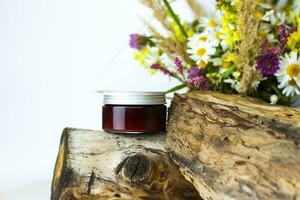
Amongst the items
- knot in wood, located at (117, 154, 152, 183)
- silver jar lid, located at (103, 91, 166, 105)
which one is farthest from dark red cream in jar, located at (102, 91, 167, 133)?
knot in wood, located at (117, 154, 152, 183)

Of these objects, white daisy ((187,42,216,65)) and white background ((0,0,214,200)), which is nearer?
white daisy ((187,42,216,65))

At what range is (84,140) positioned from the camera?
2.45 ft

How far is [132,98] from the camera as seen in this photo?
0.77 m

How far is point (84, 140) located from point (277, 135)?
1.11 ft

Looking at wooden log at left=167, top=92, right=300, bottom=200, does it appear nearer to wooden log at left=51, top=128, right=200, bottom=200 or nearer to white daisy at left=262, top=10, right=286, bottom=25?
wooden log at left=51, top=128, right=200, bottom=200

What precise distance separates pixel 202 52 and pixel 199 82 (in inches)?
2.6

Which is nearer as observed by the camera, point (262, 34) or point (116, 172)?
point (116, 172)

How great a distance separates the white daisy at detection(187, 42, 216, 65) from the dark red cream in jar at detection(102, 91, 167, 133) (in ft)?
0.37

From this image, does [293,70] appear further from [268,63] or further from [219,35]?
[219,35]

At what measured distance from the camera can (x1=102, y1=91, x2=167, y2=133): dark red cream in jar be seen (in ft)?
2.55

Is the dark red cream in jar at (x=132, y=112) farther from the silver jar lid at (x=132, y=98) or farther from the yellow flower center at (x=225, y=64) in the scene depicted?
the yellow flower center at (x=225, y=64)

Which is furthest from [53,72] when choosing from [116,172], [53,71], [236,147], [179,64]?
[236,147]

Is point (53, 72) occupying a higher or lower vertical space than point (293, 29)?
lower

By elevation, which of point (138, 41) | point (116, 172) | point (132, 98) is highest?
point (138, 41)
